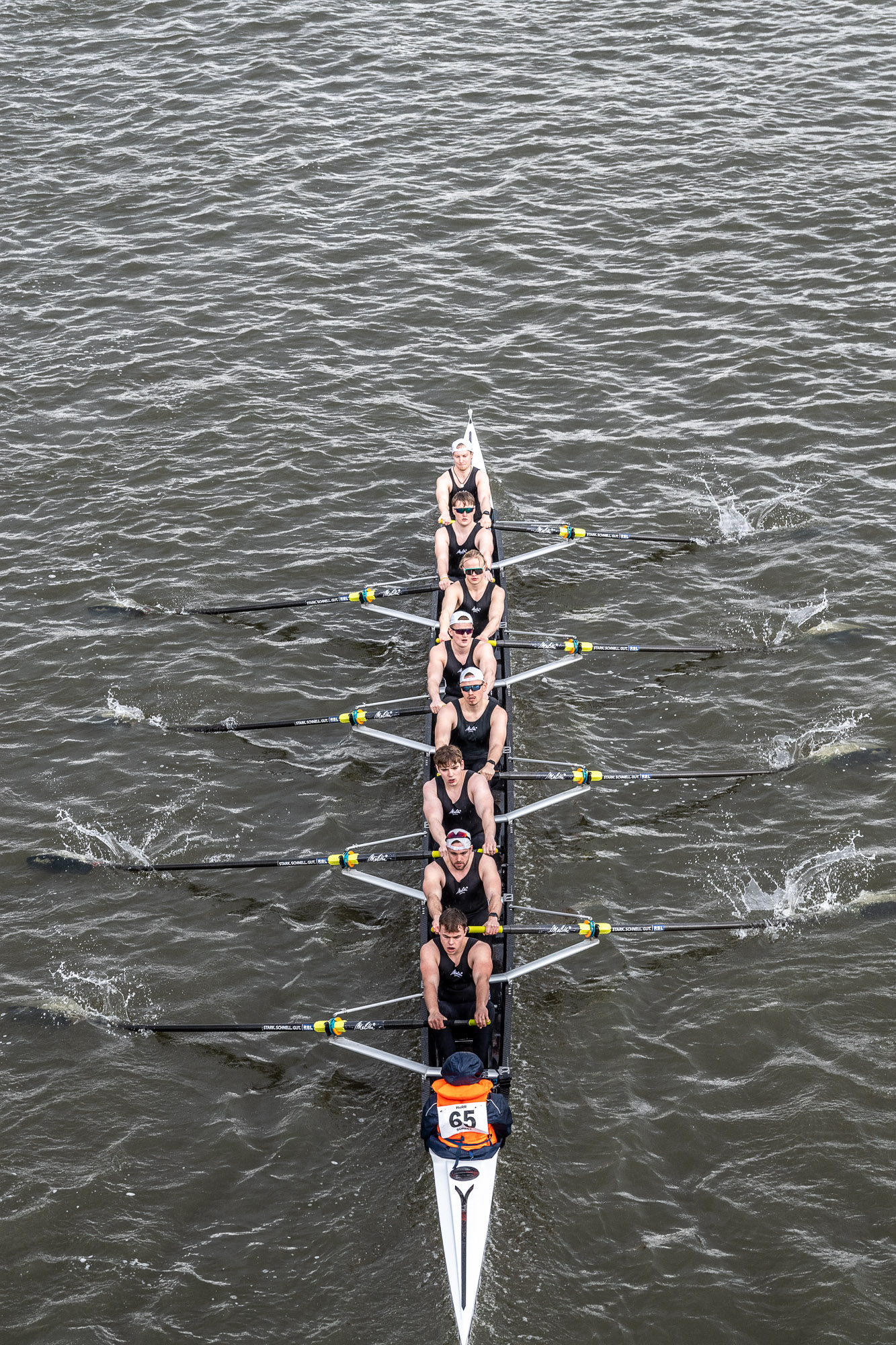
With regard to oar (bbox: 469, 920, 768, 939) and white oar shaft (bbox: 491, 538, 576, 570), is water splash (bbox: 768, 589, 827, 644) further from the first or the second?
oar (bbox: 469, 920, 768, 939)

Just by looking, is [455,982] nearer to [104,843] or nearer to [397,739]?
[397,739]

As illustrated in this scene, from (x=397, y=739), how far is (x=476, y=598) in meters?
2.33

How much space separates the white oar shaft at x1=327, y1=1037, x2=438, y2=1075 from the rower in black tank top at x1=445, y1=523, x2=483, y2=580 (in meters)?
6.86

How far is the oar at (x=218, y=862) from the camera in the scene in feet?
40.0

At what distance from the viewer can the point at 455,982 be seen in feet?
35.3

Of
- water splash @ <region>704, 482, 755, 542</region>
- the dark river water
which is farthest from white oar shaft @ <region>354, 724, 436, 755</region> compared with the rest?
water splash @ <region>704, 482, 755, 542</region>

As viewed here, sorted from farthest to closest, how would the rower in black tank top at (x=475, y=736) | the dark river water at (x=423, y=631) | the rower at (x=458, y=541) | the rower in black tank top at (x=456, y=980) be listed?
the rower at (x=458, y=541)
the rower in black tank top at (x=475, y=736)
the rower in black tank top at (x=456, y=980)
the dark river water at (x=423, y=631)

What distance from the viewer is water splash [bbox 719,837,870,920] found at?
12.3 metres

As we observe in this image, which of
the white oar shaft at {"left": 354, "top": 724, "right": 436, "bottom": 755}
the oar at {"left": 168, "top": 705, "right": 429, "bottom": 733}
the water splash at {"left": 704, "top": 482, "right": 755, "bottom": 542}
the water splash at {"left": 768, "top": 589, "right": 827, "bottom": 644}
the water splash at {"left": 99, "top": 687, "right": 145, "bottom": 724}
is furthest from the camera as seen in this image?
the water splash at {"left": 704, "top": 482, "right": 755, "bottom": 542}

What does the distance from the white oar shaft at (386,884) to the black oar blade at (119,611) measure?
5.73 m

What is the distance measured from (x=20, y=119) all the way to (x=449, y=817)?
22785mm

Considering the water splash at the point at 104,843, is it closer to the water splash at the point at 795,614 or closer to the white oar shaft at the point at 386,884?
the white oar shaft at the point at 386,884

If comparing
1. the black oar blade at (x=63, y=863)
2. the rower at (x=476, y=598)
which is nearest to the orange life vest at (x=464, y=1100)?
the black oar blade at (x=63, y=863)

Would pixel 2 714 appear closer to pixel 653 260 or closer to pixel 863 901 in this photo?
pixel 863 901
